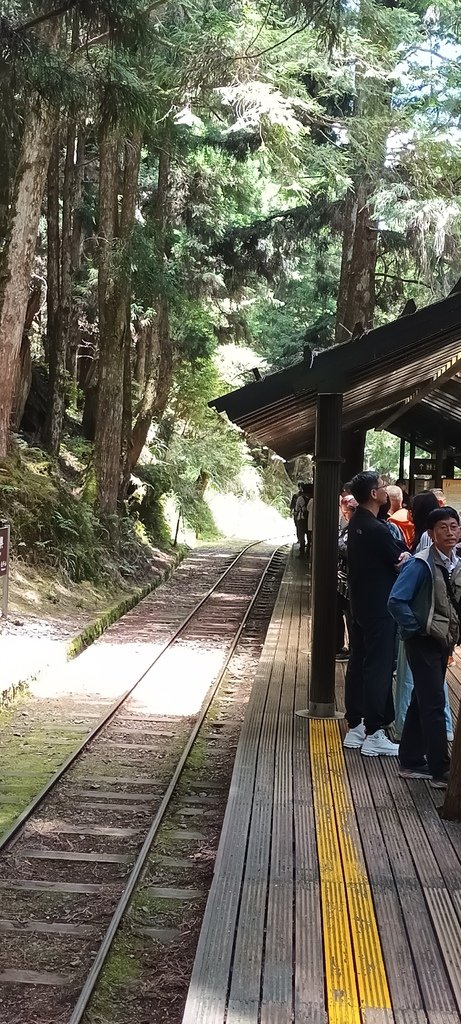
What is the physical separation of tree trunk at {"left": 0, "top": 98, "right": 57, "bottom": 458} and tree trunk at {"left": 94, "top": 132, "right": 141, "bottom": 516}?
329 cm

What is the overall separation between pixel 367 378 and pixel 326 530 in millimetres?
1208

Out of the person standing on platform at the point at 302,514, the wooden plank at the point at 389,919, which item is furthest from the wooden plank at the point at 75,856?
the person standing on platform at the point at 302,514

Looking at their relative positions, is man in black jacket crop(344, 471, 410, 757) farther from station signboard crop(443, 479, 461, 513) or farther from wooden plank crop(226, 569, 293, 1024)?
station signboard crop(443, 479, 461, 513)

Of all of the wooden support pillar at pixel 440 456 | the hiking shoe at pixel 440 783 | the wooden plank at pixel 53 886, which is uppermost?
the wooden support pillar at pixel 440 456

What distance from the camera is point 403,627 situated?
4.87m

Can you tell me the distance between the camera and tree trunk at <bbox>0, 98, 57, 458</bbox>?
13.2m

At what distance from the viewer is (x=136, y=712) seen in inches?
364

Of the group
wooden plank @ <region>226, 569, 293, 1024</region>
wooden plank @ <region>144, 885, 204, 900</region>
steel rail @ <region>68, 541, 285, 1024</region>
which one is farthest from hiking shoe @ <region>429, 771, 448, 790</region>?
steel rail @ <region>68, 541, 285, 1024</region>

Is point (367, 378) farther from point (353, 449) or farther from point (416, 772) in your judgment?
point (353, 449)

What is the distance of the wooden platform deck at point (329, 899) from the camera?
3.10 meters

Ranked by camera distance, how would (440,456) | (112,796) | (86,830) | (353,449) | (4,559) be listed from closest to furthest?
1. (86,830)
2. (112,796)
3. (4,559)
4. (440,456)
5. (353,449)

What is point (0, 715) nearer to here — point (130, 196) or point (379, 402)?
point (379, 402)

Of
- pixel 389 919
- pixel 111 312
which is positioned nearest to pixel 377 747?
pixel 389 919

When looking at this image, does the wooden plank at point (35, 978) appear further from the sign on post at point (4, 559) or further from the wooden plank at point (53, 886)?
the sign on post at point (4, 559)
